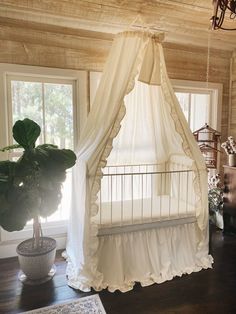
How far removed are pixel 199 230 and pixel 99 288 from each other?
3.69ft

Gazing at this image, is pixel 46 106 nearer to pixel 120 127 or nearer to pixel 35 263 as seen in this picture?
pixel 120 127

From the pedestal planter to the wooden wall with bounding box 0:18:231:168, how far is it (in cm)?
194

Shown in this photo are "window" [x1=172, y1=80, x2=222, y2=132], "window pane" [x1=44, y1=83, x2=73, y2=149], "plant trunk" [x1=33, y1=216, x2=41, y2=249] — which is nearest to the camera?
"plant trunk" [x1=33, y1=216, x2=41, y2=249]

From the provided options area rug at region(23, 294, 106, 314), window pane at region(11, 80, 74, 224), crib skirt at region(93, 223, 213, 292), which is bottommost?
area rug at region(23, 294, 106, 314)

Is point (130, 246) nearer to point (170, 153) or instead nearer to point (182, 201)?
point (182, 201)

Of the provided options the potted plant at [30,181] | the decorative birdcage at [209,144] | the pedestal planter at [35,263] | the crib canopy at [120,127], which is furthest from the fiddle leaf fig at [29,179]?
the decorative birdcage at [209,144]

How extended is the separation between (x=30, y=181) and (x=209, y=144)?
8.24 feet

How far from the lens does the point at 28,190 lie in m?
2.25

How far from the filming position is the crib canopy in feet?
7.41

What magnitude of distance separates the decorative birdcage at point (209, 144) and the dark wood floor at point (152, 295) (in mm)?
1453

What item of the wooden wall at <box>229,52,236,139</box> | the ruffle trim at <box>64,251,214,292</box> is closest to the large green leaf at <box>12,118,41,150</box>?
the ruffle trim at <box>64,251,214,292</box>

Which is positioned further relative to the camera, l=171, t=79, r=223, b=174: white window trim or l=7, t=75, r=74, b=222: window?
l=171, t=79, r=223, b=174: white window trim

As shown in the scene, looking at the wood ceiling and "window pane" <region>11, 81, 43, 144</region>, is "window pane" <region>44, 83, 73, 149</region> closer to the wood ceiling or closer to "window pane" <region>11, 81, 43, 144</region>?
"window pane" <region>11, 81, 43, 144</region>

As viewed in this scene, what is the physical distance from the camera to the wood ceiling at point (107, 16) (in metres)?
2.46
